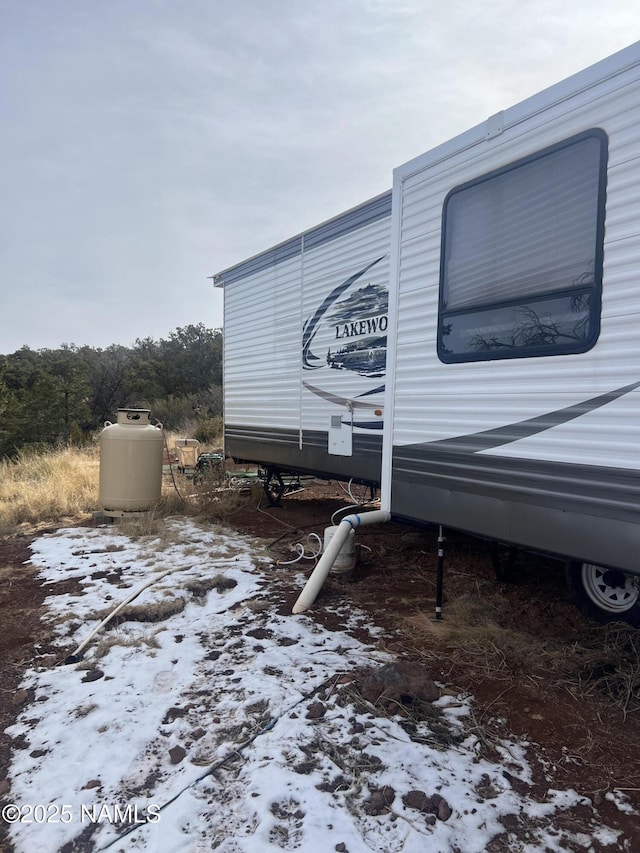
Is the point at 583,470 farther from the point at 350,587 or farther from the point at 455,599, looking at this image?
the point at 350,587

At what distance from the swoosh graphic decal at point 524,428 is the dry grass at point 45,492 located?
5.59 metres

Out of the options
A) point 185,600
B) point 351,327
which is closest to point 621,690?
point 185,600

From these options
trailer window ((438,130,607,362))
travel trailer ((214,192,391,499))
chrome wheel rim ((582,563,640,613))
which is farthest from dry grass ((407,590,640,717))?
travel trailer ((214,192,391,499))

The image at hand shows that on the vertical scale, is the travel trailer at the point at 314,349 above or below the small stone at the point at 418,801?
above

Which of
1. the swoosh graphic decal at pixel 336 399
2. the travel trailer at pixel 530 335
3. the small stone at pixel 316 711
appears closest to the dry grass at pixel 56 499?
the swoosh graphic decal at pixel 336 399

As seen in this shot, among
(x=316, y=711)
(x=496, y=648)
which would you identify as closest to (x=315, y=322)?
(x=496, y=648)

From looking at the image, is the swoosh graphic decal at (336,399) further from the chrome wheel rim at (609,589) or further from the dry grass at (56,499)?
the dry grass at (56,499)

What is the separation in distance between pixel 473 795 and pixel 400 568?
2822mm

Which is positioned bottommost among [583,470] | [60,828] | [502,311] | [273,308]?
[60,828]

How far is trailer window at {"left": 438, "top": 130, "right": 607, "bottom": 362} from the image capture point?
2.58 meters

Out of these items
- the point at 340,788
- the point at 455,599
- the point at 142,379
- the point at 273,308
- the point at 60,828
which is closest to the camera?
the point at 60,828

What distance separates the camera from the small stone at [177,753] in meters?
2.26

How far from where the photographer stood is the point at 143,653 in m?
3.22

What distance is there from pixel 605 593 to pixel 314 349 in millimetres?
3551
